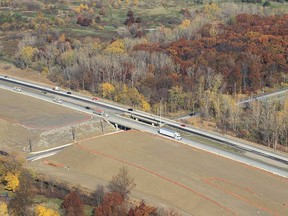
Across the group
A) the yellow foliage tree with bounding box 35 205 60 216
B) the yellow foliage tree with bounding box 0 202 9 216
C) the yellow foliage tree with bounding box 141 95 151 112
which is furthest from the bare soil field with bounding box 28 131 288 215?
the yellow foliage tree with bounding box 141 95 151 112

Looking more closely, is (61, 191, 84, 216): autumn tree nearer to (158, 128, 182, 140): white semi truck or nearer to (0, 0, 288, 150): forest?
(158, 128, 182, 140): white semi truck

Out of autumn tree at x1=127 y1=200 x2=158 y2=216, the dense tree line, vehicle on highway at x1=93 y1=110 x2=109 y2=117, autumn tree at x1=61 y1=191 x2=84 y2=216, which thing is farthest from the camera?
vehicle on highway at x1=93 y1=110 x2=109 y2=117

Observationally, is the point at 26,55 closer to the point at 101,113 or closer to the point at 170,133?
the point at 101,113

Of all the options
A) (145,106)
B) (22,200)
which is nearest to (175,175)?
(22,200)

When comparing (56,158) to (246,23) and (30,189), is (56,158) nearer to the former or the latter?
(30,189)

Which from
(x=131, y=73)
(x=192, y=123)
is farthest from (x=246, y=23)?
(x=192, y=123)
